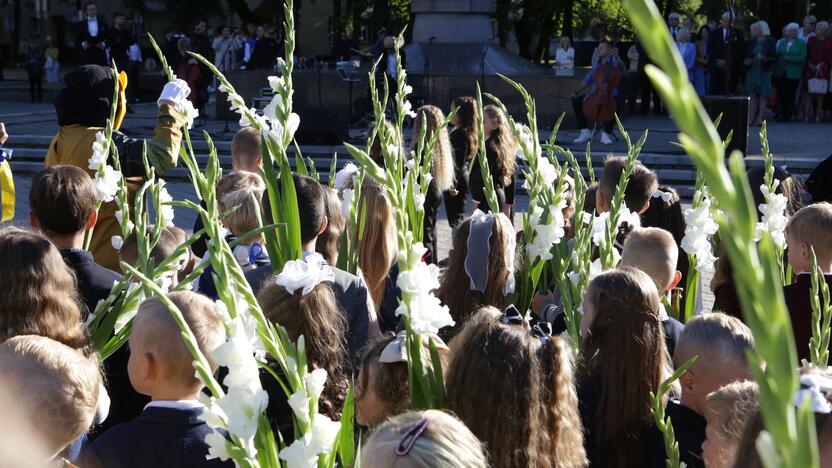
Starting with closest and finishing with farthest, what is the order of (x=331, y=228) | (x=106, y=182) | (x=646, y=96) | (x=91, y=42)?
(x=106, y=182) → (x=331, y=228) → (x=91, y=42) → (x=646, y=96)

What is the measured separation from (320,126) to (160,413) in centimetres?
1380

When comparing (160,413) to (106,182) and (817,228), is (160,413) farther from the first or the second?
(817,228)

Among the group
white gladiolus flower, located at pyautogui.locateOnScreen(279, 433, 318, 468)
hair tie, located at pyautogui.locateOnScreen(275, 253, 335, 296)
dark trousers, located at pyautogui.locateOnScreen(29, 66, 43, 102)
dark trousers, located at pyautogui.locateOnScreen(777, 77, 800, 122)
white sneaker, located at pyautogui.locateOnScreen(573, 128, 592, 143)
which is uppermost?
white gladiolus flower, located at pyautogui.locateOnScreen(279, 433, 318, 468)

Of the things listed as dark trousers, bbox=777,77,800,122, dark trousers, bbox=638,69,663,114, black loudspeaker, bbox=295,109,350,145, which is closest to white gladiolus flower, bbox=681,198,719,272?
black loudspeaker, bbox=295,109,350,145

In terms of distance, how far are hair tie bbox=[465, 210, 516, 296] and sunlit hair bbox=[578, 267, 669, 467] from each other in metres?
0.77

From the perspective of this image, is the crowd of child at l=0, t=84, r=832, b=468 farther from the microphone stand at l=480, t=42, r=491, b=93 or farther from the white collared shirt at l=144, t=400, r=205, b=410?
the microphone stand at l=480, t=42, r=491, b=93

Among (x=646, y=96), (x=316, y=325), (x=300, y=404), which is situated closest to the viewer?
(x=300, y=404)

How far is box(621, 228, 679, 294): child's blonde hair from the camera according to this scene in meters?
3.86

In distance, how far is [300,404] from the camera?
1.37 metres

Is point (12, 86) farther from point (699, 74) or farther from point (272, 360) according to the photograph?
point (272, 360)

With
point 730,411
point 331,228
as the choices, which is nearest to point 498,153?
point 331,228

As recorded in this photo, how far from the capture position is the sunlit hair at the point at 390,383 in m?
2.62

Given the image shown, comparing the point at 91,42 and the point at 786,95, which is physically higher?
the point at 91,42

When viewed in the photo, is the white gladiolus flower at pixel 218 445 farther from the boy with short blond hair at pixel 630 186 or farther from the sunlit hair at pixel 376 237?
the boy with short blond hair at pixel 630 186
